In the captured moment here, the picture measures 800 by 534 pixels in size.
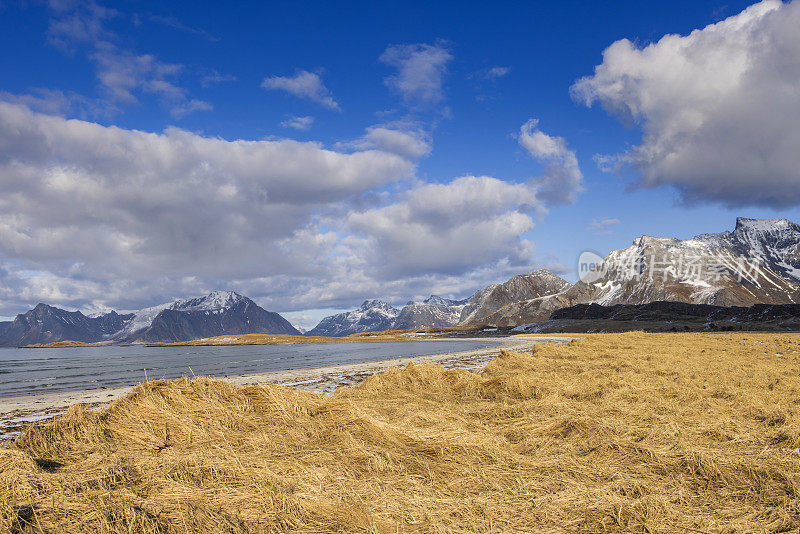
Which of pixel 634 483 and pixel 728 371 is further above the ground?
pixel 634 483

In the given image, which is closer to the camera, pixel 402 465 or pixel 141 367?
pixel 402 465

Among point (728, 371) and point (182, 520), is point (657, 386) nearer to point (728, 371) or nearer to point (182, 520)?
point (728, 371)

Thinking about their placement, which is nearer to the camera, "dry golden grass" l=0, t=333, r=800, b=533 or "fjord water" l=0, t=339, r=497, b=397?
"dry golden grass" l=0, t=333, r=800, b=533

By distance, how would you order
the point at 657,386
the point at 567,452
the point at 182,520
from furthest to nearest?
the point at 657,386 < the point at 567,452 < the point at 182,520

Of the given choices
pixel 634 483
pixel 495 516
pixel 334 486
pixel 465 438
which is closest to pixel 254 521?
pixel 334 486

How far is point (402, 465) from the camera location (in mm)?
6262

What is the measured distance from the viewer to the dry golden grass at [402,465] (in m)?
4.52

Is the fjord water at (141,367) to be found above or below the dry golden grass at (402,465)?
below

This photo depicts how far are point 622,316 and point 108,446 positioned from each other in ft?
571

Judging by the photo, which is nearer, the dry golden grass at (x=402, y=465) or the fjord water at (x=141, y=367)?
the dry golden grass at (x=402, y=465)

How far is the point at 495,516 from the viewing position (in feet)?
15.2

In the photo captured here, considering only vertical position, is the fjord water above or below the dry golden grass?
below

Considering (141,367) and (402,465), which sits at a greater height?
(402,465)

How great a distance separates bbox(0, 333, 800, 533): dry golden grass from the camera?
14.8 ft
